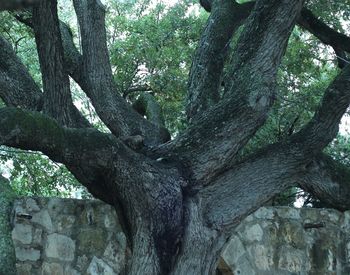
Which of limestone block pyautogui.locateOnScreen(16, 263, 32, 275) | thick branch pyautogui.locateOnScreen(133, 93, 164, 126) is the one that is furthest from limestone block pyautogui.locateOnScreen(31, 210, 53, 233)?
thick branch pyautogui.locateOnScreen(133, 93, 164, 126)

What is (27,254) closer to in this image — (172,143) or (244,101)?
(172,143)

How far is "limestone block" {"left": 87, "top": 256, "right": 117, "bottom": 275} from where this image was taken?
508 centimetres

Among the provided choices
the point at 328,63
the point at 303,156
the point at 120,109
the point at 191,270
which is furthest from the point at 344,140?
the point at 191,270

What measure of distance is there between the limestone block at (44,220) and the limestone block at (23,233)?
0.27ft

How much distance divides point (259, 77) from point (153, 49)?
352 cm

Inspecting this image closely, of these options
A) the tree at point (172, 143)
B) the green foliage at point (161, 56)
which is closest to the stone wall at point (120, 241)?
the tree at point (172, 143)

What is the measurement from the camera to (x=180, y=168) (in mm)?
4066

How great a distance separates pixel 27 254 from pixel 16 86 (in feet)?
5.02

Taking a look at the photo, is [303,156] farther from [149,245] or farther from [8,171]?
[8,171]

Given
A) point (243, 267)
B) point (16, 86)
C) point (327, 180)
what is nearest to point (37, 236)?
point (16, 86)

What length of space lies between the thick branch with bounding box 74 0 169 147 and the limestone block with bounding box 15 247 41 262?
50.0 inches

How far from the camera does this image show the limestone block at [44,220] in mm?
5070

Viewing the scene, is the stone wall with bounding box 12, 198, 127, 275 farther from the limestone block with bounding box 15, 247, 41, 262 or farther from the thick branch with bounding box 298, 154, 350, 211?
the thick branch with bounding box 298, 154, 350, 211

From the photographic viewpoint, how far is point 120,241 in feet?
17.1
